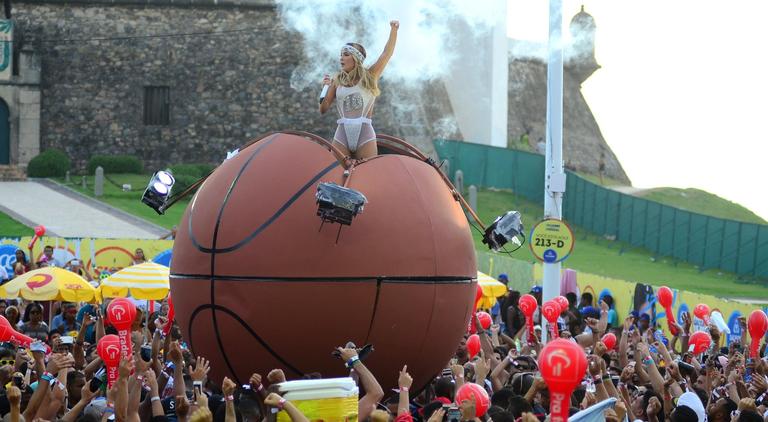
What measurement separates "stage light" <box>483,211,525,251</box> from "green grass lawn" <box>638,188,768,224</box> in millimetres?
31386

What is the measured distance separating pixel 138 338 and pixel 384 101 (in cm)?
3144

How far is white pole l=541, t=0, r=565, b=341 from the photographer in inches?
551

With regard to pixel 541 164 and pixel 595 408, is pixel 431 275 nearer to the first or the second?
pixel 595 408

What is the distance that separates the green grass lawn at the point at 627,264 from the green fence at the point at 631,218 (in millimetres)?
383

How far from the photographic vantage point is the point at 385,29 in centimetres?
3709

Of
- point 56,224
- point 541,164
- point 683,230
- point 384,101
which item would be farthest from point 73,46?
point 683,230

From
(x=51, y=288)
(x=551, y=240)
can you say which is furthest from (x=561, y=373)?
(x=51, y=288)

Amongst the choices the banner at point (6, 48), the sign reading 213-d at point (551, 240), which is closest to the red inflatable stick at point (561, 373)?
the sign reading 213-d at point (551, 240)

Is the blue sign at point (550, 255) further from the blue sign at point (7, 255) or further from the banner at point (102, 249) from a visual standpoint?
the blue sign at point (7, 255)

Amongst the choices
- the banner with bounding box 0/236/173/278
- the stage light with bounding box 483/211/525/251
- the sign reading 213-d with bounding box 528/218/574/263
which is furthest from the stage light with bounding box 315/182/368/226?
the banner with bounding box 0/236/173/278

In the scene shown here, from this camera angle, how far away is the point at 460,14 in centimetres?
3800

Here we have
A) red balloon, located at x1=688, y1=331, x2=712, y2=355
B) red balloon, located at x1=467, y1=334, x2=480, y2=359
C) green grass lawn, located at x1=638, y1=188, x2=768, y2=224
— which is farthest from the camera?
green grass lawn, located at x1=638, y1=188, x2=768, y2=224

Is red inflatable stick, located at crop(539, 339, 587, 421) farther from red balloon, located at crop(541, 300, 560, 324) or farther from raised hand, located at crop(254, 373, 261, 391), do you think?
red balloon, located at crop(541, 300, 560, 324)

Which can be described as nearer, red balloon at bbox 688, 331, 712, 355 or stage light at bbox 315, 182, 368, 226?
stage light at bbox 315, 182, 368, 226
